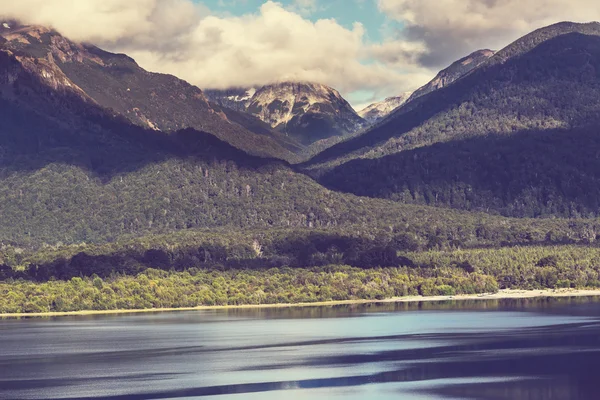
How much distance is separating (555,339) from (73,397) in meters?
81.2

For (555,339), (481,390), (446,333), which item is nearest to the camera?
(481,390)

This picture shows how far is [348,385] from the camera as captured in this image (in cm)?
13438

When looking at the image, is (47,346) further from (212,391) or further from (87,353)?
(212,391)

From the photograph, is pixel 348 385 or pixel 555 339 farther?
pixel 555 339

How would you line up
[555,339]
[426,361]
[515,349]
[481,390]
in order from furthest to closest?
[555,339]
[515,349]
[426,361]
[481,390]

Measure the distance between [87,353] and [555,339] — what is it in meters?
71.5

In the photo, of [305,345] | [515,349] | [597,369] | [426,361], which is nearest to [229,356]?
[305,345]

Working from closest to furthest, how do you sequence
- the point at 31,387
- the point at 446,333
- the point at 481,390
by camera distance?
the point at 481,390 < the point at 31,387 < the point at 446,333

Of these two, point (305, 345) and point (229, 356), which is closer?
point (229, 356)

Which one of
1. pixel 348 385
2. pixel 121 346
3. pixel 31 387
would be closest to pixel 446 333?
pixel 121 346

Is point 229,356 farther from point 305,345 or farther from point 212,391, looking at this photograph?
point 212,391

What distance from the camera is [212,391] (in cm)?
13150

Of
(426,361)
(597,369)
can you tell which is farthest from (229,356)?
(597,369)

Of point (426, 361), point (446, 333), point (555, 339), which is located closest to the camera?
point (426, 361)
